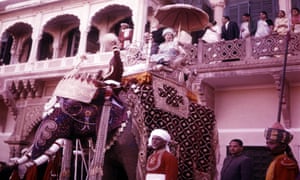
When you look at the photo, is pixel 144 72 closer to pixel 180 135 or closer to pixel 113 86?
pixel 113 86

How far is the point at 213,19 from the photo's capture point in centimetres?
1180

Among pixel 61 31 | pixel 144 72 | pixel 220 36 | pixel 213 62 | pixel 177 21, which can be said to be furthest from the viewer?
pixel 61 31

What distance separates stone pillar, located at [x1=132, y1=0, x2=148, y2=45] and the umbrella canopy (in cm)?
335

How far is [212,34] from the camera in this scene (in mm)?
10438

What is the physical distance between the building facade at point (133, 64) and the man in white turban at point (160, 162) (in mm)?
1249

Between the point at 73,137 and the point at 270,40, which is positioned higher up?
the point at 270,40

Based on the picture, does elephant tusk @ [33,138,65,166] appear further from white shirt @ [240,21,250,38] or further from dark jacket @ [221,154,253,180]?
white shirt @ [240,21,250,38]

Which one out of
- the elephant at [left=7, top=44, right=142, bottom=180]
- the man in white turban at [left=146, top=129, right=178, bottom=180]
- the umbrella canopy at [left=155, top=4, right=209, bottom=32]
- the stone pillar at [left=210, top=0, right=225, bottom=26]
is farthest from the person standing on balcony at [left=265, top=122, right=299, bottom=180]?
the stone pillar at [left=210, top=0, right=225, bottom=26]

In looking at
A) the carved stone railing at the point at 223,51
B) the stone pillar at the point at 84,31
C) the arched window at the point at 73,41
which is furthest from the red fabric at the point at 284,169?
the arched window at the point at 73,41

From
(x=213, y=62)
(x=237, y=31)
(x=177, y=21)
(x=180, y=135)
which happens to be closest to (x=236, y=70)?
(x=213, y=62)

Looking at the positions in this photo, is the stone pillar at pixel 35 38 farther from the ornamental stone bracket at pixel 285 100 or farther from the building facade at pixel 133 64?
the ornamental stone bracket at pixel 285 100

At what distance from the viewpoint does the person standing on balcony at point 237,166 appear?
5191mm

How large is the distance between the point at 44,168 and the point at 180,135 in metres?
3.90

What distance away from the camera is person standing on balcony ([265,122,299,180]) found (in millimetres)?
4273
